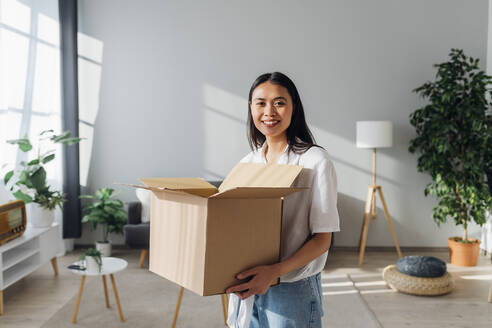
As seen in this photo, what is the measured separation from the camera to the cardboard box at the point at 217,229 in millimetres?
858

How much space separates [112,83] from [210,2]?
4.37 feet

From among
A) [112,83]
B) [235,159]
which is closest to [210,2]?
[112,83]

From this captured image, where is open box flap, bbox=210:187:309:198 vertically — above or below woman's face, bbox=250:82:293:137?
below

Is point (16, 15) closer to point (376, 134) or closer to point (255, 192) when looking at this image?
point (376, 134)

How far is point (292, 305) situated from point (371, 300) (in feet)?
7.24

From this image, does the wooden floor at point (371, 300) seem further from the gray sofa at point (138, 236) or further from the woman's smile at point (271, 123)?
the woman's smile at point (271, 123)

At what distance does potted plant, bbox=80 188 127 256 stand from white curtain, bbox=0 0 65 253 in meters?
0.44

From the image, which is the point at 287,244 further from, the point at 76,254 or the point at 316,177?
the point at 76,254

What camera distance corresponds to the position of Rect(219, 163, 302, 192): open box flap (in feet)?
3.04

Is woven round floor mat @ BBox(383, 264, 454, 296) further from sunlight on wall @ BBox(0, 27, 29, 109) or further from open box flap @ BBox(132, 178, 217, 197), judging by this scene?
sunlight on wall @ BBox(0, 27, 29, 109)

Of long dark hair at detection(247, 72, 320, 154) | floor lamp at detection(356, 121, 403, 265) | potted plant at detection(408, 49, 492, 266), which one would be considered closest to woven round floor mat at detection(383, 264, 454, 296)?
floor lamp at detection(356, 121, 403, 265)

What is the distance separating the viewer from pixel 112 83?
4.29 metres

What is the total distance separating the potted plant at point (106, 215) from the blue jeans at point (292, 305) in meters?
3.15

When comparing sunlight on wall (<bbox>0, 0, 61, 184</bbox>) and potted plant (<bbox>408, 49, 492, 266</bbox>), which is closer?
sunlight on wall (<bbox>0, 0, 61, 184</bbox>)
